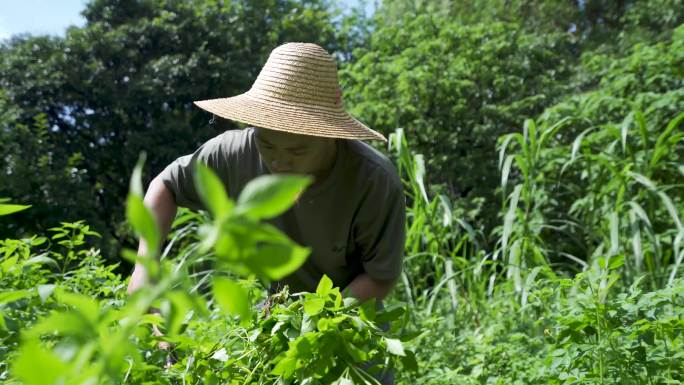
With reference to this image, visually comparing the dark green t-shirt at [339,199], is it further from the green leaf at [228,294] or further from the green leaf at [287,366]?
the green leaf at [228,294]

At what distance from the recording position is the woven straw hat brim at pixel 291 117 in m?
1.58

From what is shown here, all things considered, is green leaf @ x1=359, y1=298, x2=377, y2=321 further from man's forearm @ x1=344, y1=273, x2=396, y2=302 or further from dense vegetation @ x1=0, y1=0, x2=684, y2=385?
man's forearm @ x1=344, y1=273, x2=396, y2=302

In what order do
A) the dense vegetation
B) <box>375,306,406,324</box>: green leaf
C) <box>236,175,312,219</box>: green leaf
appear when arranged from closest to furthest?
<box>236,175,312,219</box>: green leaf, the dense vegetation, <box>375,306,406,324</box>: green leaf

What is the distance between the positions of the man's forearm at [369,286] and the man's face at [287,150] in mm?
333

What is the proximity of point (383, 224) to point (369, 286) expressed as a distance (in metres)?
0.16

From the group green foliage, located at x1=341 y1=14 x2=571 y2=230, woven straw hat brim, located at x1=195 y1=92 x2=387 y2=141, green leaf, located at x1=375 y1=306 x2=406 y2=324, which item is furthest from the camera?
green foliage, located at x1=341 y1=14 x2=571 y2=230

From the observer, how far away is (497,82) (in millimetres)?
8984

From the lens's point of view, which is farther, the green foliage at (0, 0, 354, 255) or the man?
the green foliage at (0, 0, 354, 255)

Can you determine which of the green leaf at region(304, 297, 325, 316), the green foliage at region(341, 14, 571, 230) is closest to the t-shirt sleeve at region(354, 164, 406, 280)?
the green leaf at region(304, 297, 325, 316)

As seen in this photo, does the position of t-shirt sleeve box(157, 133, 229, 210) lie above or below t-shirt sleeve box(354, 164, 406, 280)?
above

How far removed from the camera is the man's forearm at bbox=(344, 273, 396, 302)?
6.15 feet

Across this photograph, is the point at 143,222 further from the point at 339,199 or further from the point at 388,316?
the point at 339,199

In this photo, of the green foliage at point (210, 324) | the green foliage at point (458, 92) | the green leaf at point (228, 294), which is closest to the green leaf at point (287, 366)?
the green foliage at point (210, 324)

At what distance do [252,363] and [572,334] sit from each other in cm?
71
